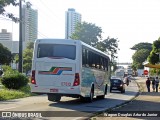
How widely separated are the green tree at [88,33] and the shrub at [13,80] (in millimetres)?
37473

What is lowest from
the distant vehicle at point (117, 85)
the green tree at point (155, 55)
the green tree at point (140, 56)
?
the distant vehicle at point (117, 85)

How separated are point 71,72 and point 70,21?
Result: 35.2 metres

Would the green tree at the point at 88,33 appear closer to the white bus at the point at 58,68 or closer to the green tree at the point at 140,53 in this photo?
the white bus at the point at 58,68

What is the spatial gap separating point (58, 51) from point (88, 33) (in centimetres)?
5089

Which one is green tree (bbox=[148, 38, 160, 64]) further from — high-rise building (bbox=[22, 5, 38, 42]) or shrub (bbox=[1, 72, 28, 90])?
shrub (bbox=[1, 72, 28, 90])

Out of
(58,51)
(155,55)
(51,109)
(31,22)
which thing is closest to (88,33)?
(155,55)

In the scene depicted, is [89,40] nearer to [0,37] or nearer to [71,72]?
[71,72]

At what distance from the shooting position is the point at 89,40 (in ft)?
235

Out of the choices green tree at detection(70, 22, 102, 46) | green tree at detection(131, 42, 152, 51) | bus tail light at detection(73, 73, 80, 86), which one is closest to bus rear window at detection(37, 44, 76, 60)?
bus tail light at detection(73, 73, 80, 86)

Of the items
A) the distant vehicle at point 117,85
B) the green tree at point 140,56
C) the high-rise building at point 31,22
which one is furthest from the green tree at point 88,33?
the green tree at point 140,56

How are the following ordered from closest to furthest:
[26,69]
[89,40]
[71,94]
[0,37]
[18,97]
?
1. [71,94]
2. [18,97]
3. [89,40]
4. [26,69]
5. [0,37]

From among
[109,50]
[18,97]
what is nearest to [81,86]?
[18,97]

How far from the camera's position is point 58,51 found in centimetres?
2178

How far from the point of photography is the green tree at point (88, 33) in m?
70.9
